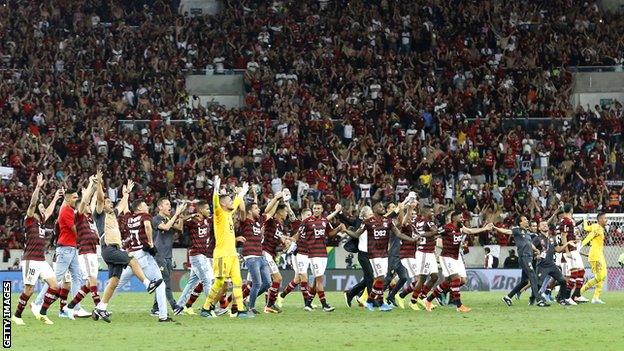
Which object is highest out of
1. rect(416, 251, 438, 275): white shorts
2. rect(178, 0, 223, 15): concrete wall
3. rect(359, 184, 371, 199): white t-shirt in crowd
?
rect(178, 0, 223, 15): concrete wall

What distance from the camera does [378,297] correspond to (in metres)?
29.4

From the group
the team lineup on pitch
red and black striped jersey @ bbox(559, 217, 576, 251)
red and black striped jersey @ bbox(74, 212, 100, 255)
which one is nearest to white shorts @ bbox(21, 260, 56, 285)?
the team lineup on pitch

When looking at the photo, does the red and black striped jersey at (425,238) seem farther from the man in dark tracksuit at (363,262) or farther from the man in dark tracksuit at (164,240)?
the man in dark tracksuit at (164,240)

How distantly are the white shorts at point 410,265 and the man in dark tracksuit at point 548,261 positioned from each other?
3766 millimetres

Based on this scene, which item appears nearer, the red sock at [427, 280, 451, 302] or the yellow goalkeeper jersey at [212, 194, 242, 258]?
the yellow goalkeeper jersey at [212, 194, 242, 258]

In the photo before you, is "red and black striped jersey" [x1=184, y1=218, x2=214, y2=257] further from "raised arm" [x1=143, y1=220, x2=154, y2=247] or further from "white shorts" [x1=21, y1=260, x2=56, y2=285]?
"white shorts" [x1=21, y1=260, x2=56, y2=285]

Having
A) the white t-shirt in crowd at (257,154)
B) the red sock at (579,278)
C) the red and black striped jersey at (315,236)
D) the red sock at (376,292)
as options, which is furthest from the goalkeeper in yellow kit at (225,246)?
the white t-shirt in crowd at (257,154)

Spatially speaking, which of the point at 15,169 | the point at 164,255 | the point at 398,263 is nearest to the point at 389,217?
the point at 398,263

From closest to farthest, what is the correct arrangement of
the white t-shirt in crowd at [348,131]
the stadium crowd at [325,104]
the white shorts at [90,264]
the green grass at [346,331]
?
the green grass at [346,331] → the white shorts at [90,264] → the stadium crowd at [325,104] → the white t-shirt in crowd at [348,131]

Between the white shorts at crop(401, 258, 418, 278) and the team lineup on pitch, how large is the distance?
28 mm

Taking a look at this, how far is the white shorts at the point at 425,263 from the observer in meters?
30.0

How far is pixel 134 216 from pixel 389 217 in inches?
271

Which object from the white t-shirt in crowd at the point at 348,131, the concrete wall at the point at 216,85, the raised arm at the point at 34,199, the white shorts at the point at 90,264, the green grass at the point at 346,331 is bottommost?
the green grass at the point at 346,331

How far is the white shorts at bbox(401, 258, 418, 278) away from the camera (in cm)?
3031
